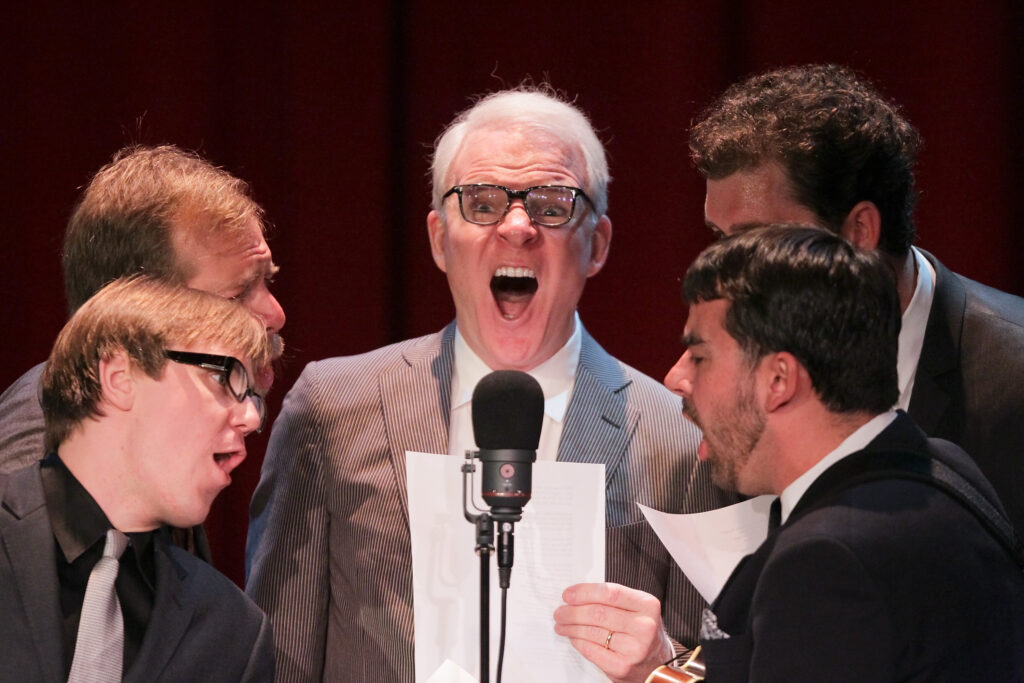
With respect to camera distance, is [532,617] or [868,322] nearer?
[868,322]

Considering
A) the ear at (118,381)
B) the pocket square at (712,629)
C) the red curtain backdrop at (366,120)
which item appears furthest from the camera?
the red curtain backdrop at (366,120)

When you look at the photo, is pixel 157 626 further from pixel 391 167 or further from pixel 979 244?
pixel 979 244

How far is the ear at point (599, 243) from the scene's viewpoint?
2650 mm

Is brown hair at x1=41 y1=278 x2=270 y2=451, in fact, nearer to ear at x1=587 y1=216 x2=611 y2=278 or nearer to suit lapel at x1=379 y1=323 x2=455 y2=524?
suit lapel at x1=379 y1=323 x2=455 y2=524

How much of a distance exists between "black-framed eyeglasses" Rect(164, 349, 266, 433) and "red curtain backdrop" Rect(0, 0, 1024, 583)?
1.65 metres

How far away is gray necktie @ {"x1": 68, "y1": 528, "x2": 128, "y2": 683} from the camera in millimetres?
1896

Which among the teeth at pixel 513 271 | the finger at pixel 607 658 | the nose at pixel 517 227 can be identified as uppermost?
the nose at pixel 517 227

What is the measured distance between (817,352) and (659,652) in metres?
0.64

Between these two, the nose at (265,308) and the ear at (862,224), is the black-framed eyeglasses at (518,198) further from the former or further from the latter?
the ear at (862,224)

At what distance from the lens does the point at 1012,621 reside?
164cm

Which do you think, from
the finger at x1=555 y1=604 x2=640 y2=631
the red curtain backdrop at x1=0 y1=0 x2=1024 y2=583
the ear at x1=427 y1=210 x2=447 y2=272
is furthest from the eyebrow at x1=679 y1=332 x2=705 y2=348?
the red curtain backdrop at x1=0 y1=0 x2=1024 y2=583

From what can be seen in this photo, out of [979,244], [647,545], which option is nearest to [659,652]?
[647,545]

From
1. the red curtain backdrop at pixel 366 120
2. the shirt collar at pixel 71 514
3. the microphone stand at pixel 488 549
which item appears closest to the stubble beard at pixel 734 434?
the microphone stand at pixel 488 549

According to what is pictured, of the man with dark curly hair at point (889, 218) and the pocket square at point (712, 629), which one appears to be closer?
the pocket square at point (712, 629)
